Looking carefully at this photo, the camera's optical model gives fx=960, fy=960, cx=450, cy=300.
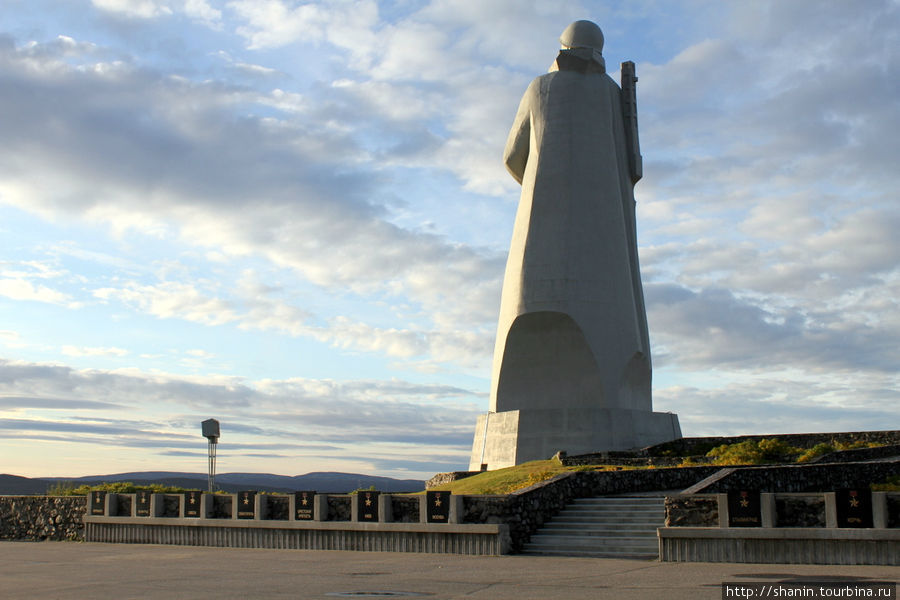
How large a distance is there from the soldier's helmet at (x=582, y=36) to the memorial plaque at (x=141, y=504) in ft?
80.0

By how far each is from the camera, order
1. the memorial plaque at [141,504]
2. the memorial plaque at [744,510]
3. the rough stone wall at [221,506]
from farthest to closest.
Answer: the memorial plaque at [141,504] → the rough stone wall at [221,506] → the memorial plaque at [744,510]

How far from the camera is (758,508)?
14.4m

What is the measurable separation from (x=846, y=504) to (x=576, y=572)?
426cm

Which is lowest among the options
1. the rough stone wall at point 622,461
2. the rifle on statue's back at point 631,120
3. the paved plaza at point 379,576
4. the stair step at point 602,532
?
the paved plaza at point 379,576

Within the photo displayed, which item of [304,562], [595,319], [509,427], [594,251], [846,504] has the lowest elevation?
[304,562]

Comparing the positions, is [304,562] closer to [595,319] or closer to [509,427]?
[509,427]

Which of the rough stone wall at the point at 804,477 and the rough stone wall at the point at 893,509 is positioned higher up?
the rough stone wall at the point at 804,477

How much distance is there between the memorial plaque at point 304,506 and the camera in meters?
18.8

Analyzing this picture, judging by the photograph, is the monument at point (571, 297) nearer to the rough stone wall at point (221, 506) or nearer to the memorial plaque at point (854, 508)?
the rough stone wall at point (221, 506)

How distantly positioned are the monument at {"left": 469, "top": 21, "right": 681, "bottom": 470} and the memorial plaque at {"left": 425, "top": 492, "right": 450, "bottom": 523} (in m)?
15.1

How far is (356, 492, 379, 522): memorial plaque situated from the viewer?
1792 centimetres

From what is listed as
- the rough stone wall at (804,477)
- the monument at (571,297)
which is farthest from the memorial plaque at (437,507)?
the monument at (571,297)

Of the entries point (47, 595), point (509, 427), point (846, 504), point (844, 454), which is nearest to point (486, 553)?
point (846, 504)

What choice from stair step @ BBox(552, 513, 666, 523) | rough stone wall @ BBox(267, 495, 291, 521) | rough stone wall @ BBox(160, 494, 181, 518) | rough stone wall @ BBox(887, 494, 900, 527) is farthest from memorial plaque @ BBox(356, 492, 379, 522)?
rough stone wall @ BBox(887, 494, 900, 527)
